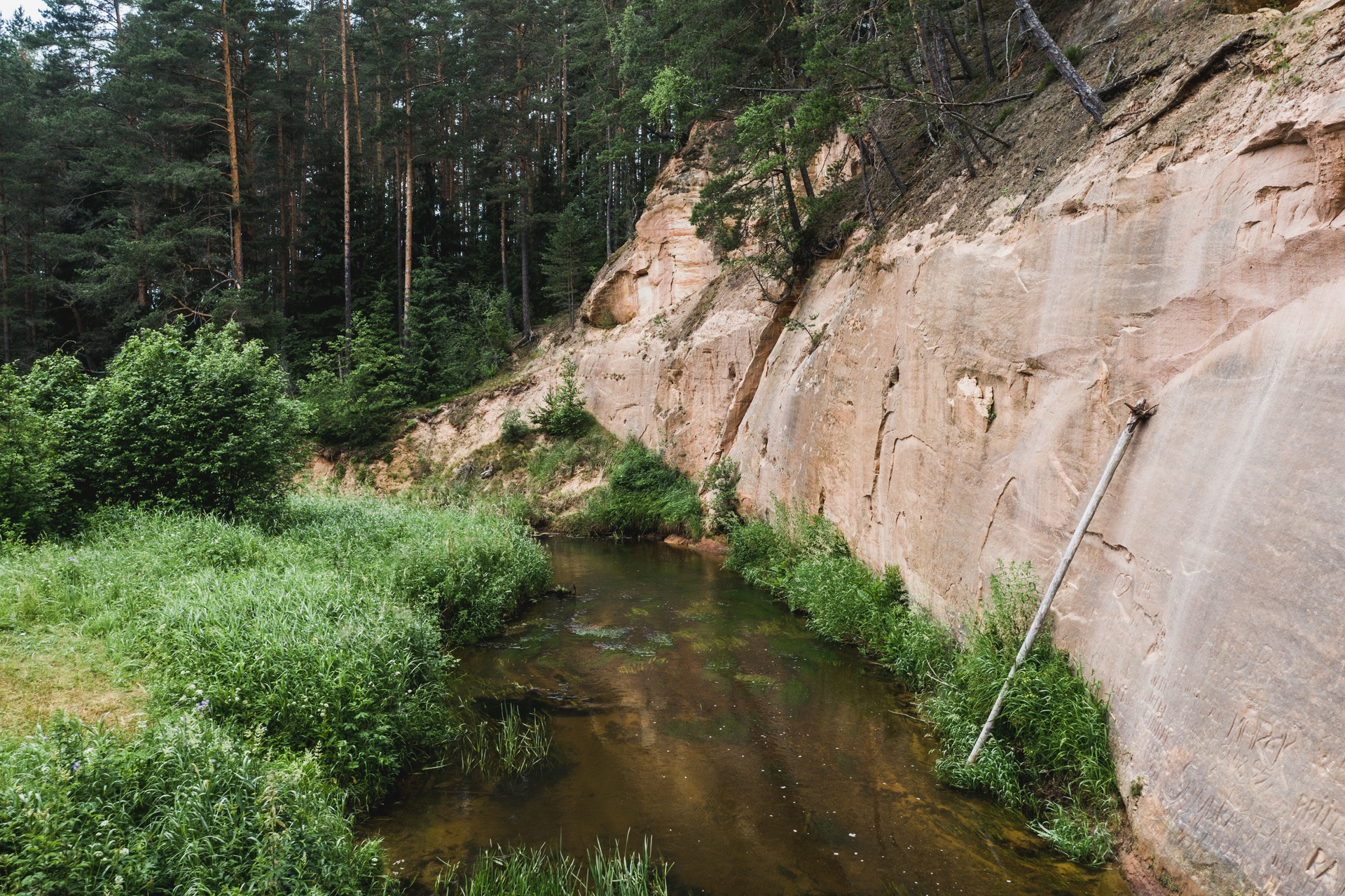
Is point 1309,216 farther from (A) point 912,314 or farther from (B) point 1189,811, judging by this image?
(A) point 912,314

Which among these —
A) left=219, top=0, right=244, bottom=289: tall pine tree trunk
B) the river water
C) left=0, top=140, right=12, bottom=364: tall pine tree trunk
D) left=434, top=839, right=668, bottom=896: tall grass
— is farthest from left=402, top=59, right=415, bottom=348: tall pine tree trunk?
left=434, top=839, right=668, bottom=896: tall grass

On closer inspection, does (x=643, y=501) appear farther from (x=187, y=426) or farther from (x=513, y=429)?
(x=187, y=426)

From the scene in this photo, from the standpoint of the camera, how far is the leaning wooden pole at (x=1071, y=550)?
19.4 feet

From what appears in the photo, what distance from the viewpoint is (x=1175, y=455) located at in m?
5.50

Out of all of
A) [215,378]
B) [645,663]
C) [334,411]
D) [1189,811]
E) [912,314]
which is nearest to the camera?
[1189,811]

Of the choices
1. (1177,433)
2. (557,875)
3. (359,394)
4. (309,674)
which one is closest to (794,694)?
(557,875)

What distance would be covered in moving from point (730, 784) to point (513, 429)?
1923 centimetres

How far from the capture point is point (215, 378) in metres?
11.5

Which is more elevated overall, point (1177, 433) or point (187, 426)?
point (1177, 433)

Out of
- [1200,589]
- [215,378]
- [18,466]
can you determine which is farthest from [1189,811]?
[215,378]

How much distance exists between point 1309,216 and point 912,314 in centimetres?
547

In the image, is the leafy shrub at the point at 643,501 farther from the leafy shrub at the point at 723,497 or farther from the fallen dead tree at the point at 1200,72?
the fallen dead tree at the point at 1200,72

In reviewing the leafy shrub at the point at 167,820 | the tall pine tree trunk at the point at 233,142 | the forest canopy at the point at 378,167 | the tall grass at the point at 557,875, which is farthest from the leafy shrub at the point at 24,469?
the tall pine tree trunk at the point at 233,142

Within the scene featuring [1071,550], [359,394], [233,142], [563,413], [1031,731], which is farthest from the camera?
[359,394]
